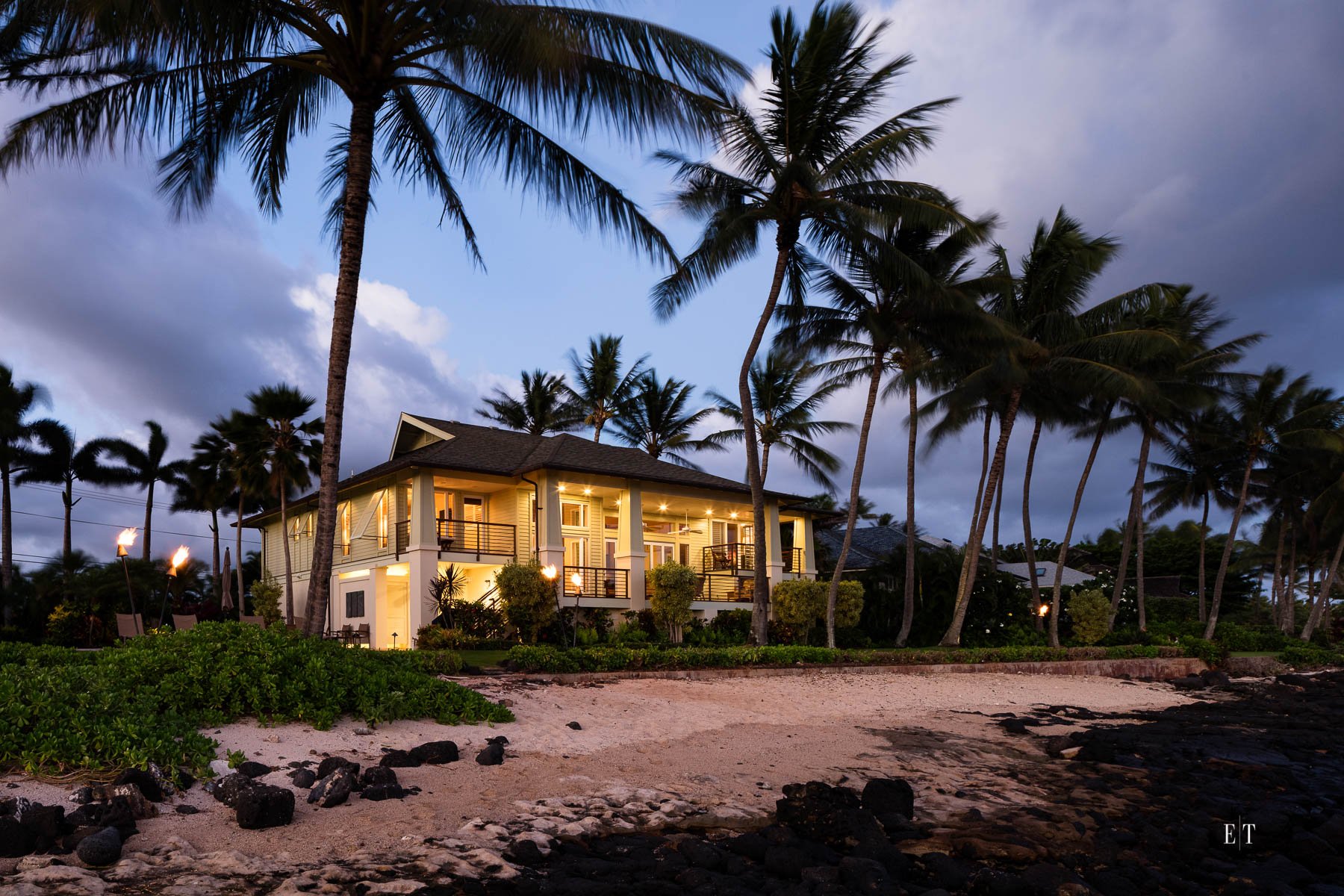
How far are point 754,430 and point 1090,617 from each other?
15216mm

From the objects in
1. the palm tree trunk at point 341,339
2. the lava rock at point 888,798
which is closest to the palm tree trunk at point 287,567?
the palm tree trunk at point 341,339

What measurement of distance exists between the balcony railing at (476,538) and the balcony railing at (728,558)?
646 cm

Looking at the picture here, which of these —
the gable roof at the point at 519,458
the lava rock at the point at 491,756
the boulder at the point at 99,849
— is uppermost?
the gable roof at the point at 519,458

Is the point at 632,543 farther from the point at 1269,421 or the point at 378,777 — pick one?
the point at 1269,421

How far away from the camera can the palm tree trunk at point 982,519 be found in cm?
2523

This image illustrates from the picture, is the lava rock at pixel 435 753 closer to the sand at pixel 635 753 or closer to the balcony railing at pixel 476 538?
the sand at pixel 635 753

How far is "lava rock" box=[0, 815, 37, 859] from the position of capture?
468 cm

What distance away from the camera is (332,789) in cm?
607

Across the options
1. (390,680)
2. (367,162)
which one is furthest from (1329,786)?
(367,162)

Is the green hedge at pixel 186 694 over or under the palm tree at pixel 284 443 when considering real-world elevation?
under

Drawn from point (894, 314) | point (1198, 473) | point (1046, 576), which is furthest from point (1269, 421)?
point (894, 314)

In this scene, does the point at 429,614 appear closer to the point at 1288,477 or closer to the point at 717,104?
the point at 717,104

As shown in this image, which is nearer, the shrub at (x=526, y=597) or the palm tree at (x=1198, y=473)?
the shrub at (x=526, y=597)

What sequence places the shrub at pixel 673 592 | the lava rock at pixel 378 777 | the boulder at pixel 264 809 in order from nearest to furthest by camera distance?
the boulder at pixel 264 809 → the lava rock at pixel 378 777 → the shrub at pixel 673 592
